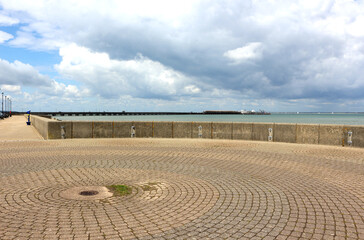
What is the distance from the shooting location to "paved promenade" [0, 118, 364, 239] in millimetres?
4008

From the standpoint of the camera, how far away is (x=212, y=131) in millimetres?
16828

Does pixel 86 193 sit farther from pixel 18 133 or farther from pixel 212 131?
pixel 18 133

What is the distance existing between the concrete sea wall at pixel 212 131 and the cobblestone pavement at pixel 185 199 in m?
4.92

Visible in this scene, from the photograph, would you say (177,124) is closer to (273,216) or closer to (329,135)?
(329,135)

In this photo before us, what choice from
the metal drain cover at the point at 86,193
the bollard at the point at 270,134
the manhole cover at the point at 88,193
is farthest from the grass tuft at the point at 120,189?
the bollard at the point at 270,134

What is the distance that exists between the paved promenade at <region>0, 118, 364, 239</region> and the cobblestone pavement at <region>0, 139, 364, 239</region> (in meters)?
0.01

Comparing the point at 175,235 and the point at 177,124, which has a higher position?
the point at 177,124

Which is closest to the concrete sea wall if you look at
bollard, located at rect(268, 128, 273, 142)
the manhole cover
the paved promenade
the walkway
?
bollard, located at rect(268, 128, 273, 142)

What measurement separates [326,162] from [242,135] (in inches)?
277

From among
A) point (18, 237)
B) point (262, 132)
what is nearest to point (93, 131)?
point (262, 132)

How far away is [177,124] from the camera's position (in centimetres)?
1717

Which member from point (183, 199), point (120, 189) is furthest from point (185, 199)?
point (120, 189)

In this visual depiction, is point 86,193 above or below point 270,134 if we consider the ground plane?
below

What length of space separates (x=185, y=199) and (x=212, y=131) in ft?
38.2
